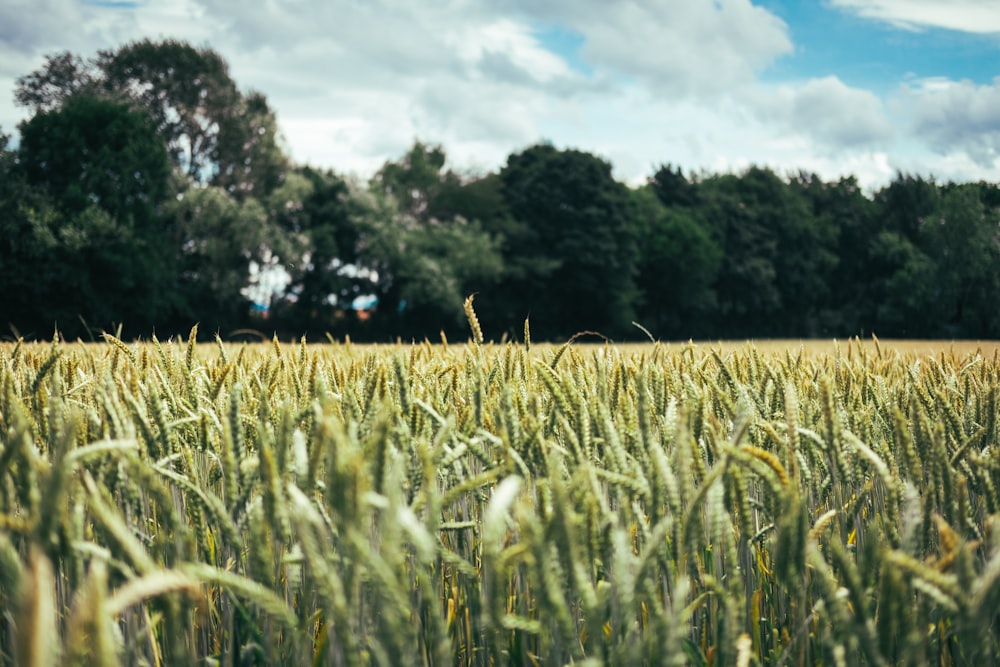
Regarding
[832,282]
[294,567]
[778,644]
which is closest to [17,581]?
[294,567]

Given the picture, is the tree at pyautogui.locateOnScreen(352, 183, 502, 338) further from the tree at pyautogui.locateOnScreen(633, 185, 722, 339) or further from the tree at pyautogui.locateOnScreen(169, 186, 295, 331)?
the tree at pyautogui.locateOnScreen(633, 185, 722, 339)

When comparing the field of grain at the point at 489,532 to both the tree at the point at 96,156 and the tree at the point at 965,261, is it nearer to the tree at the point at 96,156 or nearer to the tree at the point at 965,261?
the tree at the point at 96,156

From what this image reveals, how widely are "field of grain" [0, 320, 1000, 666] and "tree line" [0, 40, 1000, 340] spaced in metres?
19.9

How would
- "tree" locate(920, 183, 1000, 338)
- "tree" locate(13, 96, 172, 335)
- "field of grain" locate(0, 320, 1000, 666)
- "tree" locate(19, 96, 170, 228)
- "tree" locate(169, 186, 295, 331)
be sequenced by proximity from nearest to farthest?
"field of grain" locate(0, 320, 1000, 666), "tree" locate(13, 96, 172, 335), "tree" locate(19, 96, 170, 228), "tree" locate(169, 186, 295, 331), "tree" locate(920, 183, 1000, 338)

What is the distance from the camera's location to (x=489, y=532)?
115 cm

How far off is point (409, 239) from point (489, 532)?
40708 mm

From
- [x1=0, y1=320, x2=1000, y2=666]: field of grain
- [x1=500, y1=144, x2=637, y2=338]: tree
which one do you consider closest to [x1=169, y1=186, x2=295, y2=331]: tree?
[x1=500, y1=144, x2=637, y2=338]: tree

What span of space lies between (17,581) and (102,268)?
35069mm

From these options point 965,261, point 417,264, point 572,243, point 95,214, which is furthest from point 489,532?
point 965,261

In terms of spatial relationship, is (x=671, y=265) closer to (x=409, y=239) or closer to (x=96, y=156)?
(x=409, y=239)

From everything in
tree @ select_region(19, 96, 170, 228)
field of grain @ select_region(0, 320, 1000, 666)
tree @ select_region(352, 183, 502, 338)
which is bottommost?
field of grain @ select_region(0, 320, 1000, 666)

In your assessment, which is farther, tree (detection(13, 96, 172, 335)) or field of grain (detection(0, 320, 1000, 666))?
tree (detection(13, 96, 172, 335))

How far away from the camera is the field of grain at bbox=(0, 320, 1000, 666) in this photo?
45.5 inches

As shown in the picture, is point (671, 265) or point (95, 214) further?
point (671, 265)
